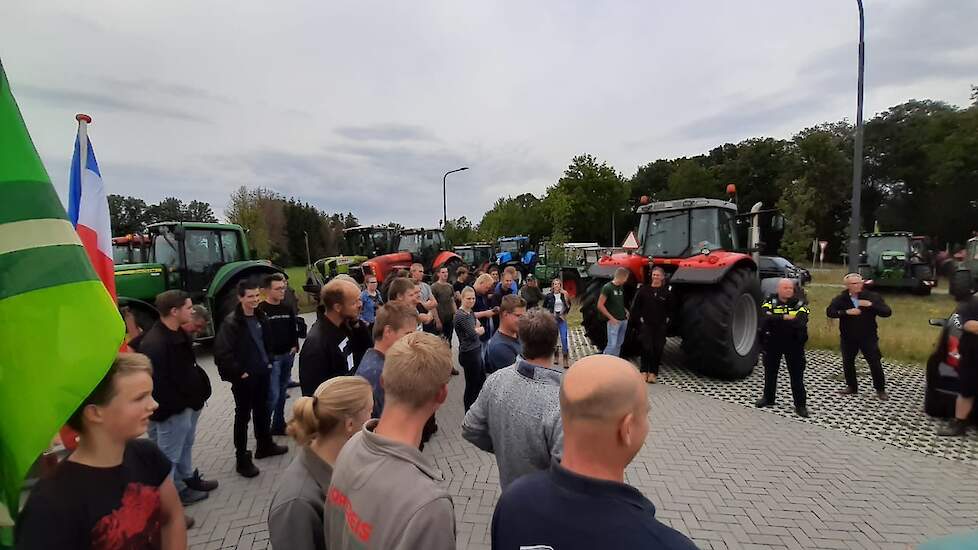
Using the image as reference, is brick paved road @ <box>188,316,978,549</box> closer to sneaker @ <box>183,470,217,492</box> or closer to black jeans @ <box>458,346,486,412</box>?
sneaker @ <box>183,470,217,492</box>

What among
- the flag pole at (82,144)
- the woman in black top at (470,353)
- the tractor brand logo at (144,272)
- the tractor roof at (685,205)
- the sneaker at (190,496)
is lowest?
the sneaker at (190,496)

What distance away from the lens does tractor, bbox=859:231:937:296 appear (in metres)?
15.5

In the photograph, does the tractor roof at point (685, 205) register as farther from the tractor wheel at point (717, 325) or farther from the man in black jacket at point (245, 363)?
the man in black jacket at point (245, 363)

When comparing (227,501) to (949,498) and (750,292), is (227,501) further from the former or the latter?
(750,292)

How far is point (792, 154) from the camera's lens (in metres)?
38.1

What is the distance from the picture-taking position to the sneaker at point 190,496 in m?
3.41

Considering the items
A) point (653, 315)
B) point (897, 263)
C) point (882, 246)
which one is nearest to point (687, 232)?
point (653, 315)

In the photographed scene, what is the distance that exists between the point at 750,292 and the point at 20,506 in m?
6.95

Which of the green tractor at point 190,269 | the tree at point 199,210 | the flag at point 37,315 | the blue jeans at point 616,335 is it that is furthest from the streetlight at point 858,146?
the tree at point 199,210

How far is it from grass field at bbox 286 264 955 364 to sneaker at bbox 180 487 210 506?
5.94 meters

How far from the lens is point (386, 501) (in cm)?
121

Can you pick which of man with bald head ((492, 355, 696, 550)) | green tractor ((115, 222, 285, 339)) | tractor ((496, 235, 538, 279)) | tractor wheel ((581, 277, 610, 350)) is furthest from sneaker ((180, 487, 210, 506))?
tractor ((496, 235, 538, 279))

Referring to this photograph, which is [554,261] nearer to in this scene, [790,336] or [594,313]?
[594,313]

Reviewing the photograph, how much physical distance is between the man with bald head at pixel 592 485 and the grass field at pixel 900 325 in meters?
6.96
